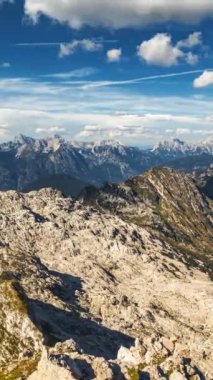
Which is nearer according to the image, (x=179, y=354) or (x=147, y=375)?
(x=147, y=375)

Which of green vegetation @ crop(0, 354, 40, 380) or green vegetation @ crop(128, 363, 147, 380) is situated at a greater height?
green vegetation @ crop(128, 363, 147, 380)

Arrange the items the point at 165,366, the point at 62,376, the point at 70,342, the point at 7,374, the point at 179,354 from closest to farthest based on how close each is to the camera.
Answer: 1. the point at 62,376
2. the point at 165,366
3. the point at 179,354
4. the point at 7,374
5. the point at 70,342

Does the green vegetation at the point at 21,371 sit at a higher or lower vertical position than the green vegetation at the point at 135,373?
lower

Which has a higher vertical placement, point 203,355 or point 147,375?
point 147,375

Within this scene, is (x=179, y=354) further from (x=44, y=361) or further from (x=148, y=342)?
(x=44, y=361)

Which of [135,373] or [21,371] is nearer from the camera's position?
[135,373]

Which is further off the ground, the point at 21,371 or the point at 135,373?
the point at 135,373

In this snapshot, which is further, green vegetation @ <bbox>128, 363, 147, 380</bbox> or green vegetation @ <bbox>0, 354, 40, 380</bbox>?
green vegetation @ <bbox>0, 354, 40, 380</bbox>

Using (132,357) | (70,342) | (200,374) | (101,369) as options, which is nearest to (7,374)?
(70,342)

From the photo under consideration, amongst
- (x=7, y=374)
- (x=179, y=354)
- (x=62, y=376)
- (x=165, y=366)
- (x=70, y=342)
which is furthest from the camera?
(x=70, y=342)

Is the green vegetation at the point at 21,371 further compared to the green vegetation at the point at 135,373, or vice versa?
the green vegetation at the point at 21,371

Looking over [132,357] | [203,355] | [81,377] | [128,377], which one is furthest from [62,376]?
[203,355]
